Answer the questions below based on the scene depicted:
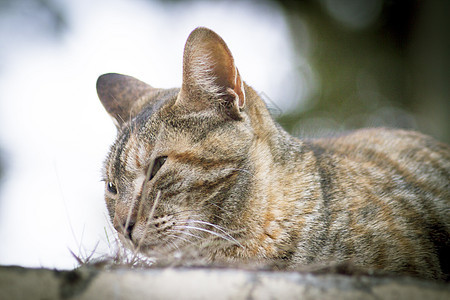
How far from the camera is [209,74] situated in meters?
1.61

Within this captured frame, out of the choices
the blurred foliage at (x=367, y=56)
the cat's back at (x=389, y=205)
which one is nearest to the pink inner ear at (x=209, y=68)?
the cat's back at (x=389, y=205)

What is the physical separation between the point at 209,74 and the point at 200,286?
99 cm

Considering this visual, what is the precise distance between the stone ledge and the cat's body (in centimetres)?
46

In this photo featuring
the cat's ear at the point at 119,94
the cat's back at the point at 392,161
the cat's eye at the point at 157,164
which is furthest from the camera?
the cat's ear at the point at 119,94

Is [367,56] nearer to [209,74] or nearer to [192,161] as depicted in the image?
[209,74]

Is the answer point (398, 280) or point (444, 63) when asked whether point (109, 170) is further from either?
point (444, 63)

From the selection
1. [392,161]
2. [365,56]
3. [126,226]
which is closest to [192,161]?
[126,226]

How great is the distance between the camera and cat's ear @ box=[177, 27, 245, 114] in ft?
5.09

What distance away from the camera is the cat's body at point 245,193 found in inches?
58.0

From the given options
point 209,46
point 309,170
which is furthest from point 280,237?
point 209,46

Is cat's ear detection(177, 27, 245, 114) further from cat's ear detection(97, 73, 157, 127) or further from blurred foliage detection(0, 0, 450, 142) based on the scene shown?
blurred foliage detection(0, 0, 450, 142)

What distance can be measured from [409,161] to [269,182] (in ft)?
3.20

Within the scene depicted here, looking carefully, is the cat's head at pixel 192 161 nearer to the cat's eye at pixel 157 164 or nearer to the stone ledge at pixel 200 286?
the cat's eye at pixel 157 164

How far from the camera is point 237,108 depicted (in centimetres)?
160
